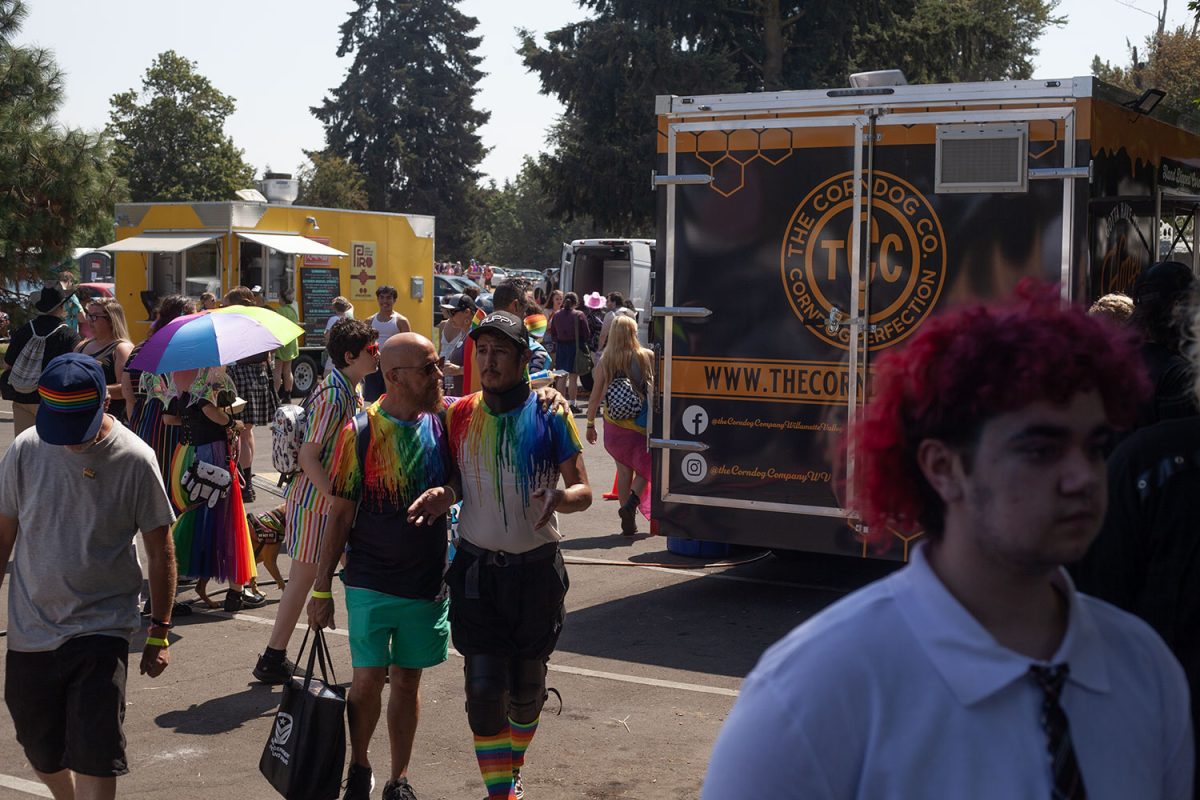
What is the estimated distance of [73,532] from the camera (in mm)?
4582

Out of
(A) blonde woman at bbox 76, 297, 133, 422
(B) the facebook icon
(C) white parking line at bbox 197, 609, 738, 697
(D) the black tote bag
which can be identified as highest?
(A) blonde woman at bbox 76, 297, 133, 422

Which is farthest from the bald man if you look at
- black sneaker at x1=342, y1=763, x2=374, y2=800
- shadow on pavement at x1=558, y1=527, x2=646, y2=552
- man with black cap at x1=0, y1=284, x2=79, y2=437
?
man with black cap at x1=0, y1=284, x2=79, y2=437

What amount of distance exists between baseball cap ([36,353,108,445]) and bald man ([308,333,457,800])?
100cm

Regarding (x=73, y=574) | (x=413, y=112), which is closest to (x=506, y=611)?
(x=73, y=574)

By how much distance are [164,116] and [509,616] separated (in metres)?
45.1

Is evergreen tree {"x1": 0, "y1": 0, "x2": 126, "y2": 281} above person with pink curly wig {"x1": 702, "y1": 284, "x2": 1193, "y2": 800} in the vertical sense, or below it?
above

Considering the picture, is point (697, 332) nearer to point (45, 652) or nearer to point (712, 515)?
point (712, 515)

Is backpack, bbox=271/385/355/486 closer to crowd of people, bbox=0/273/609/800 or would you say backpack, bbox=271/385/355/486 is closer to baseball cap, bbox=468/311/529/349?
crowd of people, bbox=0/273/609/800

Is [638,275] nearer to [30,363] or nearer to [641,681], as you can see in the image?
[30,363]

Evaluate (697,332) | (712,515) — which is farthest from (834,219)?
(712,515)

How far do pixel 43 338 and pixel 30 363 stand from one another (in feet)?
0.67

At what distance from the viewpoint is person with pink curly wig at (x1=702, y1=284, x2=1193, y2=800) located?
1.66 meters

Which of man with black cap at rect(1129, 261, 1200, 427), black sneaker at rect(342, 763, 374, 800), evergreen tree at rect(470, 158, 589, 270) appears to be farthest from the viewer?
evergreen tree at rect(470, 158, 589, 270)

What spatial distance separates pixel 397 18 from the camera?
77438 mm
